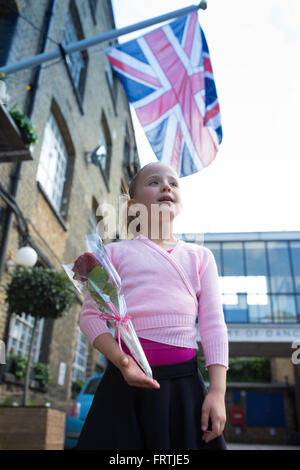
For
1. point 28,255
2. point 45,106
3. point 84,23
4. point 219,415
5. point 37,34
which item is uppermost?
point 84,23

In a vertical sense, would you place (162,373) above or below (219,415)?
above

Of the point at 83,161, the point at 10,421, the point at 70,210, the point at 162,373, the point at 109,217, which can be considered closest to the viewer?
the point at 162,373

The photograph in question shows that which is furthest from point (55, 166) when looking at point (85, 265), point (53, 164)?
point (85, 265)

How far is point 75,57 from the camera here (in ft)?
38.8

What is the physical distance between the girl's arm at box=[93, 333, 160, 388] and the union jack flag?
1960 millimetres

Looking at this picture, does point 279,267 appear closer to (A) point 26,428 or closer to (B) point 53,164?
(B) point 53,164

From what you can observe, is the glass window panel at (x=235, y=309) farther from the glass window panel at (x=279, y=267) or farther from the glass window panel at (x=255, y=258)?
the glass window panel at (x=255, y=258)

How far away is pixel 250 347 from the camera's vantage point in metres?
17.6

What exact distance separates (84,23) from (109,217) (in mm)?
11877

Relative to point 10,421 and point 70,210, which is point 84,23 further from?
point 10,421

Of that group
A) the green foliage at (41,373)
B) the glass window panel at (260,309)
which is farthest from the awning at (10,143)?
the glass window panel at (260,309)

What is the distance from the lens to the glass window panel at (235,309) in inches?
645

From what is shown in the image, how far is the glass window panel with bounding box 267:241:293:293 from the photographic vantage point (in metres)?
16.9

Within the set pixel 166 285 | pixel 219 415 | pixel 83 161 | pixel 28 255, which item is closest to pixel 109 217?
pixel 166 285
